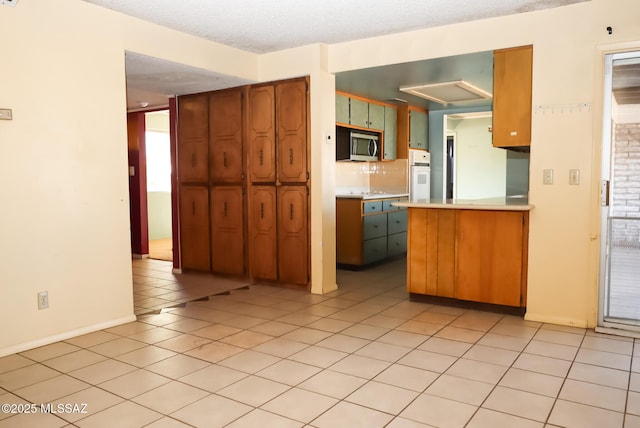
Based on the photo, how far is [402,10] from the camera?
371 cm

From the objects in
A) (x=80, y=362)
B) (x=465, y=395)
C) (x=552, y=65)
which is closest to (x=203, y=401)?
(x=80, y=362)

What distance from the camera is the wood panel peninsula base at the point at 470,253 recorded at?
3.91m

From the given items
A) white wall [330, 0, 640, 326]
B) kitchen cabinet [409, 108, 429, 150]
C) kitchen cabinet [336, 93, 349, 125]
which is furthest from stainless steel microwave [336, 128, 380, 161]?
white wall [330, 0, 640, 326]

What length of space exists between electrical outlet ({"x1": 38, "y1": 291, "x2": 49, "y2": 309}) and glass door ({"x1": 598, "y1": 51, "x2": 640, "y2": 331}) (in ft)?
13.3

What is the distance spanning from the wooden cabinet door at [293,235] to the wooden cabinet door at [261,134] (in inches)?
11.7

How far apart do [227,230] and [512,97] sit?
3330 mm

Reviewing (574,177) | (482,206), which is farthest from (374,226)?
(574,177)

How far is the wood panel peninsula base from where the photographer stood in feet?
12.8

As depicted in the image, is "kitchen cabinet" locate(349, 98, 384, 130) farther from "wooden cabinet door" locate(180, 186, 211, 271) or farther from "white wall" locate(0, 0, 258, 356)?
"white wall" locate(0, 0, 258, 356)

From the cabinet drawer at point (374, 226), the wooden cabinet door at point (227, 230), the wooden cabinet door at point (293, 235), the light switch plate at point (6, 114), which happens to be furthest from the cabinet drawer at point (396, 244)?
the light switch plate at point (6, 114)

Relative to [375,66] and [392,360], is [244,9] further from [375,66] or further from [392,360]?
[392,360]

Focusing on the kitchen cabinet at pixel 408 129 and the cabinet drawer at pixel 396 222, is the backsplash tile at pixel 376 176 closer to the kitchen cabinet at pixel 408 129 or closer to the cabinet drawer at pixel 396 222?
the kitchen cabinet at pixel 408 129

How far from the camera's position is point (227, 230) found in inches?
217

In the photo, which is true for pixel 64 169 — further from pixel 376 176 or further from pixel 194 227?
pixel 376 176
